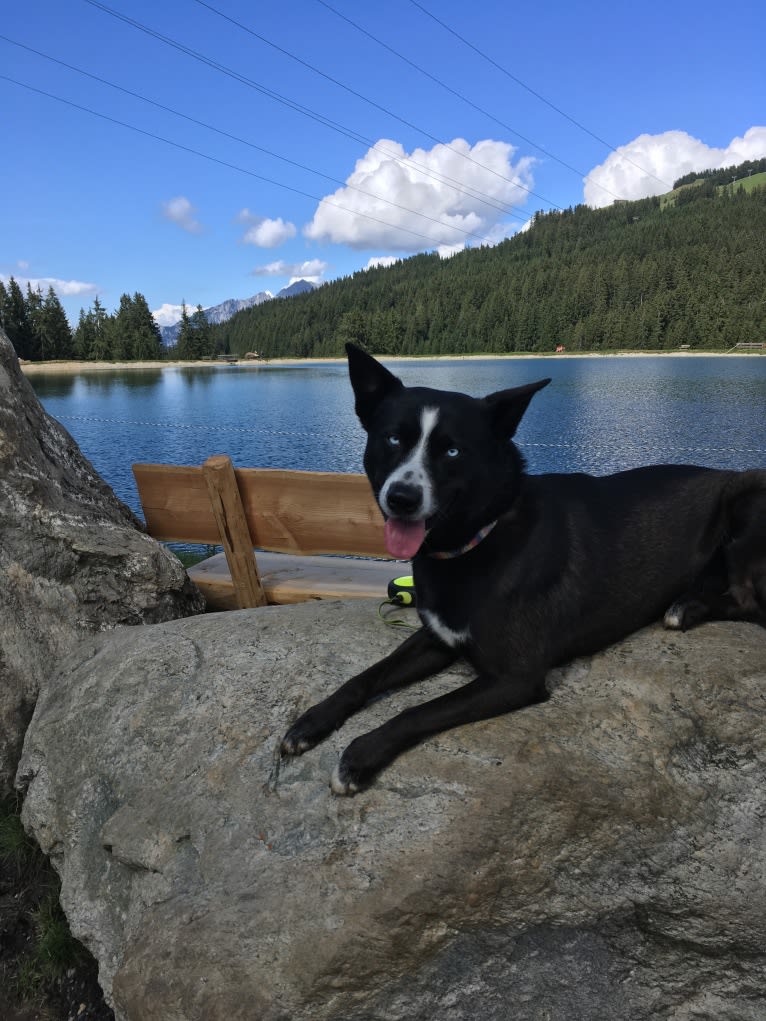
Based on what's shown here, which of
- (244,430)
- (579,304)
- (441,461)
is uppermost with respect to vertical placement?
(579,304)

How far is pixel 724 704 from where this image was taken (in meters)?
2.82

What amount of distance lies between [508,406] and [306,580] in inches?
117

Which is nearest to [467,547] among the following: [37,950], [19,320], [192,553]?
[37,950]

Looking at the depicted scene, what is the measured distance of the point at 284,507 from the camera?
190 inches

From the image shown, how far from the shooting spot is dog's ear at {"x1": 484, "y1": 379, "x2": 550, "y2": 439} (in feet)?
9.20

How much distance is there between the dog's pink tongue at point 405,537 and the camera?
2.75 m

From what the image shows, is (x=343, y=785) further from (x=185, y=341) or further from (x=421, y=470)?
(x=185, y=341)

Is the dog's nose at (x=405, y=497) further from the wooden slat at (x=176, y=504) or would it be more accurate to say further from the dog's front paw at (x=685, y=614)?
the wooden slat at (x=176, y=504)

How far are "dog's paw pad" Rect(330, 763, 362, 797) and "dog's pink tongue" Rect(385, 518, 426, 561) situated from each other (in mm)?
886

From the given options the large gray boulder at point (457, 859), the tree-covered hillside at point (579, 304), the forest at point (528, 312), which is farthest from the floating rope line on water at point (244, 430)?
the tree-covered hillside at point (579, 304)

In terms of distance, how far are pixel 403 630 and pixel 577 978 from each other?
1.75m

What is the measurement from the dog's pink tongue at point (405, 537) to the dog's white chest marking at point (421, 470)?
80 mm

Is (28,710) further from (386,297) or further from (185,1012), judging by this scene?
(386,297)

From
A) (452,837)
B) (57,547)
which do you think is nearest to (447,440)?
(452,837)
